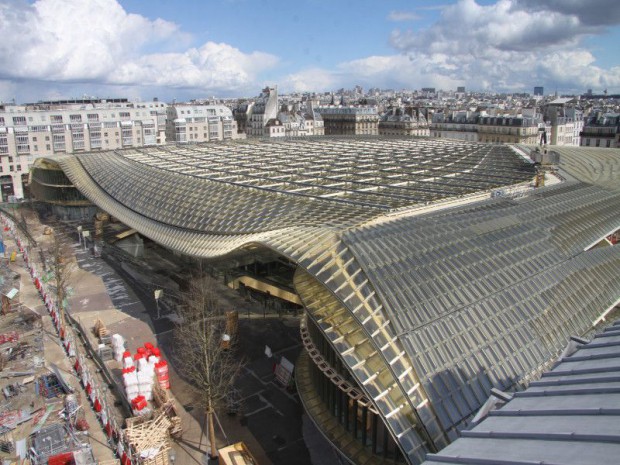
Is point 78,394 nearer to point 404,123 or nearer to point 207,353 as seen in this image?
point 207,353

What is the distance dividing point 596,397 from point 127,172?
5421cm

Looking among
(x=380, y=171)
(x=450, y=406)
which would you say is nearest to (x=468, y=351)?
(x=450, y=406)

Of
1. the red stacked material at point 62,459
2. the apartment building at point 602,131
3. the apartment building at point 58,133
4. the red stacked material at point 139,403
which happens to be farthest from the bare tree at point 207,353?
the apartment building at point 602,131

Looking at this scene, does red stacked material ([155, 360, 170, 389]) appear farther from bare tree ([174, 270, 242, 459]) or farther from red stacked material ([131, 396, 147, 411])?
red stacked material ([131, 396, 147, 411])

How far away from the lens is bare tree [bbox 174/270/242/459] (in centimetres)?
2494

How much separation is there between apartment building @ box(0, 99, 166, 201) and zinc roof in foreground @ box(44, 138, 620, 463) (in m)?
66.6

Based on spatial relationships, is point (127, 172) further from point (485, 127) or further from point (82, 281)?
point (485, 127)

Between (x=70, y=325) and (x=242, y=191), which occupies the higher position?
(x=242, y=191)

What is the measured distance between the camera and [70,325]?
40.3 m

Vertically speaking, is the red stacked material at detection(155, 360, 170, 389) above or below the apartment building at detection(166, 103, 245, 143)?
below

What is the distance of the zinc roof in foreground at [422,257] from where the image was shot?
18562mm

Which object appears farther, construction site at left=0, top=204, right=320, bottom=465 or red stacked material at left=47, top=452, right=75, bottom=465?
construction site at left=0, top=204, right=320, bottom=465

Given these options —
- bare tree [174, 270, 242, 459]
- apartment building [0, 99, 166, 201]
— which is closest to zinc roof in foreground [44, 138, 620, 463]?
bare tree [174, 270, 242, 459]

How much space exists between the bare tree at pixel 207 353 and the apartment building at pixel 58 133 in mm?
76781
